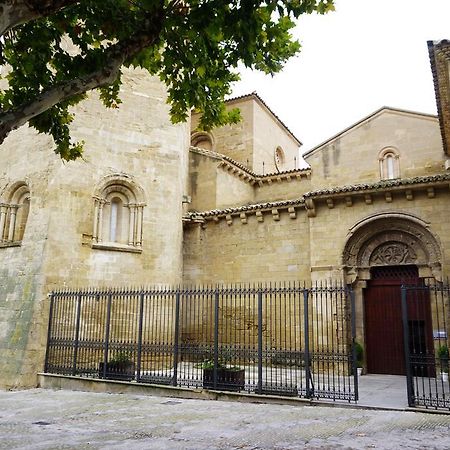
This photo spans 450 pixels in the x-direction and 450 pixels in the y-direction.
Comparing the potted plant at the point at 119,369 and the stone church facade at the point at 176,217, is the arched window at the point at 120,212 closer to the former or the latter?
the stone church facade at the point at 176,217

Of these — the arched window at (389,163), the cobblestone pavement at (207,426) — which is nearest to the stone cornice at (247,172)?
the arched window at (389,163)

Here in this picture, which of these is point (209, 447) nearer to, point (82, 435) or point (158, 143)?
point (82, 435)

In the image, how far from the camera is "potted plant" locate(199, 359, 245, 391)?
9.91 meters

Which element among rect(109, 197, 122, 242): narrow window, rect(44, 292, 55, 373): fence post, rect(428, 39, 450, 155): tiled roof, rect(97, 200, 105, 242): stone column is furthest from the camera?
rect(109, 197, 122, 242): narrow window

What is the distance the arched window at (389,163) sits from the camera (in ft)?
46.4

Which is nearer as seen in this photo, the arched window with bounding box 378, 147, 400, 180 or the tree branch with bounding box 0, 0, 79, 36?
the tree branch with bounding box 0, 0, 79, 36

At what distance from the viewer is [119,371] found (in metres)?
11.4

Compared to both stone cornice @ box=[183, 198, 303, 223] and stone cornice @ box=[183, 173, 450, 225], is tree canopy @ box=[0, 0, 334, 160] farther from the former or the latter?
stone cornice @ box=[183, 198, 303, 223]

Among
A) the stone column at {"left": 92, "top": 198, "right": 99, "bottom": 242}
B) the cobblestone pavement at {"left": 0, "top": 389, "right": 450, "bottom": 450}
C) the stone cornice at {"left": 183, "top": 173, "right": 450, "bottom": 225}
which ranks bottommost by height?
the cobblestone pavement at {"left": 0, "top": 389, "right": 450, "bottom": 450}

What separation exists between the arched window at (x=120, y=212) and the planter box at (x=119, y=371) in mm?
4040

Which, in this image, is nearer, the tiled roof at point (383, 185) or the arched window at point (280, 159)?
the tiled roof at point (383, 185)

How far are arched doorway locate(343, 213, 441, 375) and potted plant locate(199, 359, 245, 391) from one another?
4511mm

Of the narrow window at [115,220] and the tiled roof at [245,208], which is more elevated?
the tiled roof at [245,208]

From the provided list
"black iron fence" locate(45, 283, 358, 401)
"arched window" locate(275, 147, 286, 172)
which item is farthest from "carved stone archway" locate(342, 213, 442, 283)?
"arched window" locate(275, 147, 286, 172)
